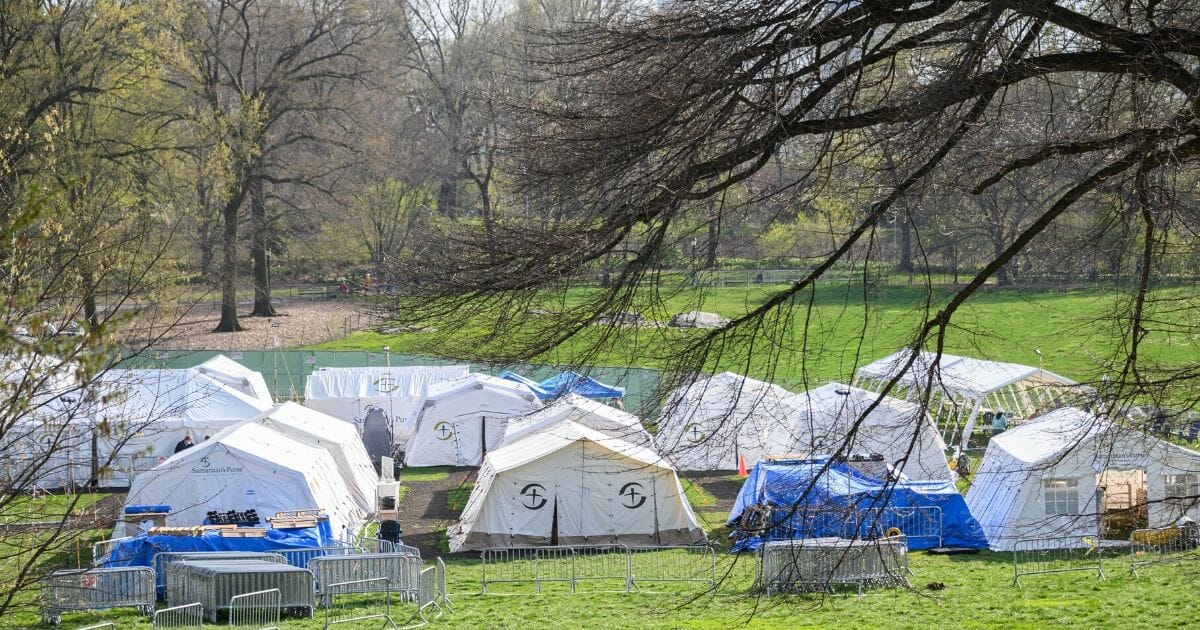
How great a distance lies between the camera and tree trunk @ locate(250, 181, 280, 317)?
172ft

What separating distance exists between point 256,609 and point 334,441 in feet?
32.6

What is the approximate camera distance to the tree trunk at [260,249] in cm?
5247

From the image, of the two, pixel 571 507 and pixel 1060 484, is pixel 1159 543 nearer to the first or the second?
pixel 1060 484

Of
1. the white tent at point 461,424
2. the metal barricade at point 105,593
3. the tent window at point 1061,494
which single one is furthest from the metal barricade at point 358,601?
the white tent at point 461,424

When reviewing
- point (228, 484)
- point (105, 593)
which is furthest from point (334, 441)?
point (105, 593)

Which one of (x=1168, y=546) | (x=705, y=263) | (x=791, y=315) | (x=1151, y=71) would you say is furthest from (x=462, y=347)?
(x=1168, y=546)

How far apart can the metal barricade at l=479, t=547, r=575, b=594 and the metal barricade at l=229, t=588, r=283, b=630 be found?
3.45 m

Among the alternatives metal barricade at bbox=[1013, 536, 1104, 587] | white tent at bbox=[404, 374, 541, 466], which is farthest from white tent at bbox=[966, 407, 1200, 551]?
white tent at bbox=[404, 374, 541, 466]

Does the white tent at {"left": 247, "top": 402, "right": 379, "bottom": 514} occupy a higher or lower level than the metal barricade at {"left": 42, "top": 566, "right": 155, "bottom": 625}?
higher

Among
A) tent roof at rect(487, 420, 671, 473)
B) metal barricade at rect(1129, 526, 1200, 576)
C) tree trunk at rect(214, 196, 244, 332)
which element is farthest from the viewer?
tree trunk at rect(214, 196, 244, 332)

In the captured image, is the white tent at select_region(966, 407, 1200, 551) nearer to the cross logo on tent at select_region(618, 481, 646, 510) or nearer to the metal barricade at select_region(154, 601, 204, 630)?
the cross logo on tent at select_region(618, 481, 646, 510)

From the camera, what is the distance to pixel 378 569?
17438 mm

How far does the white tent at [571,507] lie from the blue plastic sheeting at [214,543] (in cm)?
366

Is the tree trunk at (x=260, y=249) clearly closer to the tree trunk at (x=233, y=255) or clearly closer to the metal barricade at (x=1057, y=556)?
the tree trunk at (x=233, y=255)
